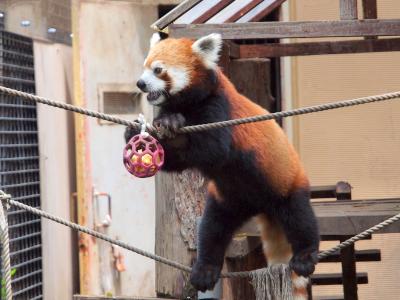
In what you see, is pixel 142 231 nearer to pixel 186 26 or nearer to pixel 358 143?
pixel 358 143

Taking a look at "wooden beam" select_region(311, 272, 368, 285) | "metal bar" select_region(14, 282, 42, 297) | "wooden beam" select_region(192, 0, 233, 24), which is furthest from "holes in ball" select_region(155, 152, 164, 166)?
"metal bar" select_region(14, 282, 42, 297)

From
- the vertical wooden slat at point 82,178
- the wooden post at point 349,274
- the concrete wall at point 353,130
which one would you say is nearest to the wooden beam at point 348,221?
the wooden post at point 349,274

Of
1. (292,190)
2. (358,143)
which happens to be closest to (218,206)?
(292,190)

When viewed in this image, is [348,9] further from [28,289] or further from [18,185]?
[28,289]

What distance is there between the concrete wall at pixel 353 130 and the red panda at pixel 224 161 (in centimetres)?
238

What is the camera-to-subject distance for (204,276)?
13.9 ft

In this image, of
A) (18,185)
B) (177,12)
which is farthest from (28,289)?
(177,12)

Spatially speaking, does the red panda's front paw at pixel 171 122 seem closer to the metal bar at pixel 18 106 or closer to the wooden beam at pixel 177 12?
the wooden beam at pixel 177 12

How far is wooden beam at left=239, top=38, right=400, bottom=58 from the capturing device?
17.5 feet

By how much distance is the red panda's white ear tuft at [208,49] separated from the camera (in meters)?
4.10

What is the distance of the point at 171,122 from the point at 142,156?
0.80 feet

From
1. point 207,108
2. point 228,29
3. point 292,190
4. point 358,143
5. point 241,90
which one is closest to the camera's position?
point 207,108

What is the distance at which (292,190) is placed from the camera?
14.0 feet

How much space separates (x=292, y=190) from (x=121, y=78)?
3.07 m
